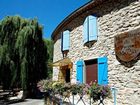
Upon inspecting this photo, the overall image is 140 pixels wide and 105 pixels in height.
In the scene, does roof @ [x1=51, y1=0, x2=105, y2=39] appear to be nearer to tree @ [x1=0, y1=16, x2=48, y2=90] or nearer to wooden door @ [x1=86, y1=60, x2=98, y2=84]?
wooden door @ [x1=86, y1=60, x2=98, y2=84]

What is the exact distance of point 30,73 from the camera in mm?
20562

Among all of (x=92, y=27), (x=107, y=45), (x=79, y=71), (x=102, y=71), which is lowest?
(x=102, y=71)

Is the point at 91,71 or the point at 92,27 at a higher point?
the point at 92,27

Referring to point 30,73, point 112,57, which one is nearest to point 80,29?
point 112,57

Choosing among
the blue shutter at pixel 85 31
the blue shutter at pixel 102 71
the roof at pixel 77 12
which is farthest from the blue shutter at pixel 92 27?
Result: the blue shutter at pixel 102 71

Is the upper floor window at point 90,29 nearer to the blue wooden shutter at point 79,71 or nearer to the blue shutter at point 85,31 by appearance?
the blue shutter at point 85,31

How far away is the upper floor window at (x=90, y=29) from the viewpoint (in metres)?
12.9

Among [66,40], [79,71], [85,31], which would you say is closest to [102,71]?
[79,71]

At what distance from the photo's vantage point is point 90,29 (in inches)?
519

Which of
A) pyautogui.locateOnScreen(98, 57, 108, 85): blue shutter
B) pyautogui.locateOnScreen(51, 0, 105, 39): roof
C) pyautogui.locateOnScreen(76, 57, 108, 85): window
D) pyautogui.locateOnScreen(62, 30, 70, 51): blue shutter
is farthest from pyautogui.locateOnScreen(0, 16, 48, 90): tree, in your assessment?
pyautogui.locateOnScreen(98, 57, 108, 85): blue shutter

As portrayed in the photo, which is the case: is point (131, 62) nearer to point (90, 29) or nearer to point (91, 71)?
point (91, 71)

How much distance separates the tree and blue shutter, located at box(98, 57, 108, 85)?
932cm

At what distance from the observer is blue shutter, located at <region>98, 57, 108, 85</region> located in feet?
38.8

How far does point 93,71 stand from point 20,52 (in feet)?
29.4
